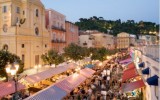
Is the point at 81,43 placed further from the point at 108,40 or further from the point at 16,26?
the point at 16,26

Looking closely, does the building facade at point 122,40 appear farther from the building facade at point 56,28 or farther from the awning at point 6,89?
the awning at point 6,89

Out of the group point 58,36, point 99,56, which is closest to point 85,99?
point 58,36

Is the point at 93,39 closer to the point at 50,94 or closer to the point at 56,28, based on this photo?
the point at 56,28

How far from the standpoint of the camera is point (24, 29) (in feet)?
117

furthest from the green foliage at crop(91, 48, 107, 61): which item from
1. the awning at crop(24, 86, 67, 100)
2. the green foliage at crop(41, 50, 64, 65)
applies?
the awning at crop(24, 86, 67, 100)

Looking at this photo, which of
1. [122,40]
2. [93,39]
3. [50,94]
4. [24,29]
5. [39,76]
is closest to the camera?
[50,94]

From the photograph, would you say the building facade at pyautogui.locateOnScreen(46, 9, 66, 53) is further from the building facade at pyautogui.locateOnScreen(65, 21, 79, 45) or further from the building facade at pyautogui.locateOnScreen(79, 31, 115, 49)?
the building facade at pyautogui.locateOnScreen(79, 31, 115, 49)

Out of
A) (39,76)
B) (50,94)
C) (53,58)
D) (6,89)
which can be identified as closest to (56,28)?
(53,58)

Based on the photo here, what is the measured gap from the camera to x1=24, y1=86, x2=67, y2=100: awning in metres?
15.7

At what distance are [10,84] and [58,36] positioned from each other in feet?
92.2

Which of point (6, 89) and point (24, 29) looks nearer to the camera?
point (6, 89)

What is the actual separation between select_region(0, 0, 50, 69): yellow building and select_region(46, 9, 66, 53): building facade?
3.20 meters

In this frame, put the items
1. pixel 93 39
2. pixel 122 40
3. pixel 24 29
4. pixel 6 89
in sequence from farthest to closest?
pixel 122 40, pixel 93 39, pixel 24 29, pixel 6 89

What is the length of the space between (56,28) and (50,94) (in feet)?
97.4
